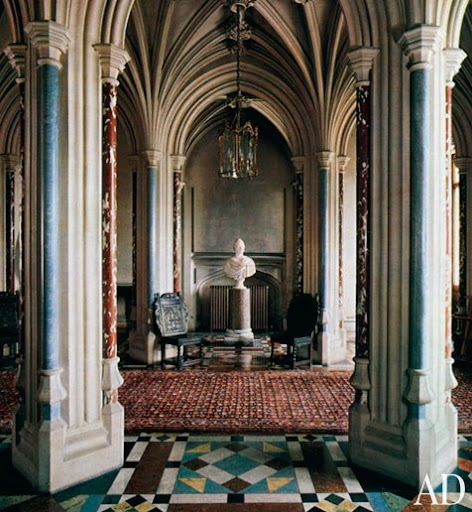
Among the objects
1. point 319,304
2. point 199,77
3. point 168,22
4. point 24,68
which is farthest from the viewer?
point 199,77

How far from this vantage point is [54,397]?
337 cm

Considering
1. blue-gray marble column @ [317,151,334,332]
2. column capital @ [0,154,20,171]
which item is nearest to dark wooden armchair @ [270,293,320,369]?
blue-gray marble column @ [317,151,334,332]

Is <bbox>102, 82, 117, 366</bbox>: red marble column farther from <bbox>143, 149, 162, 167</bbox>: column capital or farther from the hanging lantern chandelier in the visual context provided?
<bbox>143, 149, 162, 167</bbox>: column capital

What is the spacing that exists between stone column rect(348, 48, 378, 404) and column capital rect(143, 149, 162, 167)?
4512 mm

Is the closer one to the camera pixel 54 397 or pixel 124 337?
pixel 54 397

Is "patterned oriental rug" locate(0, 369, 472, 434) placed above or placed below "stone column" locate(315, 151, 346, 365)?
below

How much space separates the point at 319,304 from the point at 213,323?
4.18 metres

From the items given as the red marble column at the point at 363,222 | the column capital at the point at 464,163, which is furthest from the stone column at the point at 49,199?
the column capital at the point at 464,163

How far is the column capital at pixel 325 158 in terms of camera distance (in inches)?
304

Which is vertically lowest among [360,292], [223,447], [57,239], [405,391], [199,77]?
[223,447]

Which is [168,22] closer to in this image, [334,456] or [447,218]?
[447,218]

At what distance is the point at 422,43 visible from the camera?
345 centimetres

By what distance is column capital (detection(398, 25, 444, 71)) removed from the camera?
11.3 ft

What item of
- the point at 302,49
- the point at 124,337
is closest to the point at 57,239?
the point at 302,49
